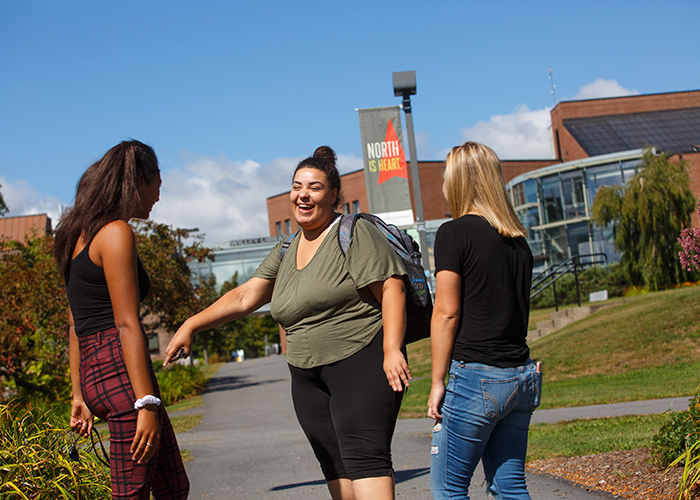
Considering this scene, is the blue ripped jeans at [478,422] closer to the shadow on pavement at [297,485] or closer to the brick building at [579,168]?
the shadow on pavement at [297,485]

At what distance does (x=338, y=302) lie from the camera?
3150 mm

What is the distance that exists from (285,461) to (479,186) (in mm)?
4734

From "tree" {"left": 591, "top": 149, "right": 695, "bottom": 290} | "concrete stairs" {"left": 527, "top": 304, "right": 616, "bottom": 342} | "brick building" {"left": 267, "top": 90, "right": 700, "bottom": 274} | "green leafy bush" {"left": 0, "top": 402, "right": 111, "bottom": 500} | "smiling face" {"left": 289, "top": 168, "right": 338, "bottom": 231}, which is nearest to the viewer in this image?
"smiling face" {"left": 289, "top": 168, "right": 338, "bottom": 231}

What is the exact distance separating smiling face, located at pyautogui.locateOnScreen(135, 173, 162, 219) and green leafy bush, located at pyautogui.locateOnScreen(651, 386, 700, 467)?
3619 mm

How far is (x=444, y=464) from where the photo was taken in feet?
9.25

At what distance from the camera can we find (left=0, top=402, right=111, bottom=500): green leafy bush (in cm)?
378

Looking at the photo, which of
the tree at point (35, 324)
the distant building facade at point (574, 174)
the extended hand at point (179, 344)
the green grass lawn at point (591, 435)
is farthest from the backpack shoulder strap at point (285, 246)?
the distant building facade at point (574, 174)

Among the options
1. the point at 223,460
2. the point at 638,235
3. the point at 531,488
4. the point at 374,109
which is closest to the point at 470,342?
the point at 531,488

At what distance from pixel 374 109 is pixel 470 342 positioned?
989 centimetres

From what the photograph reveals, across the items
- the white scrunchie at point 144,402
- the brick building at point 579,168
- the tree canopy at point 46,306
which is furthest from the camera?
the brick building at point 579,168

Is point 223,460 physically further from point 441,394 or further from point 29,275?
point 29,275

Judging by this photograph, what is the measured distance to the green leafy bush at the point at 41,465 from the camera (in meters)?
3.78

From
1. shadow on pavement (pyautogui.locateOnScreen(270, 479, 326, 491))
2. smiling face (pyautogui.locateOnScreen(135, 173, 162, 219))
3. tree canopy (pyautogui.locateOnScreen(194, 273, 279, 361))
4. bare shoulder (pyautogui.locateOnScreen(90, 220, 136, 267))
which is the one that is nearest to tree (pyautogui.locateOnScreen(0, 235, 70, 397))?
shadow on pavement (pyautogui.locateOnScreen(270, 479, 326, 491))

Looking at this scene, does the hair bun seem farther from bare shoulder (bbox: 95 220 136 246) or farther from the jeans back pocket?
the jeans back pocket
